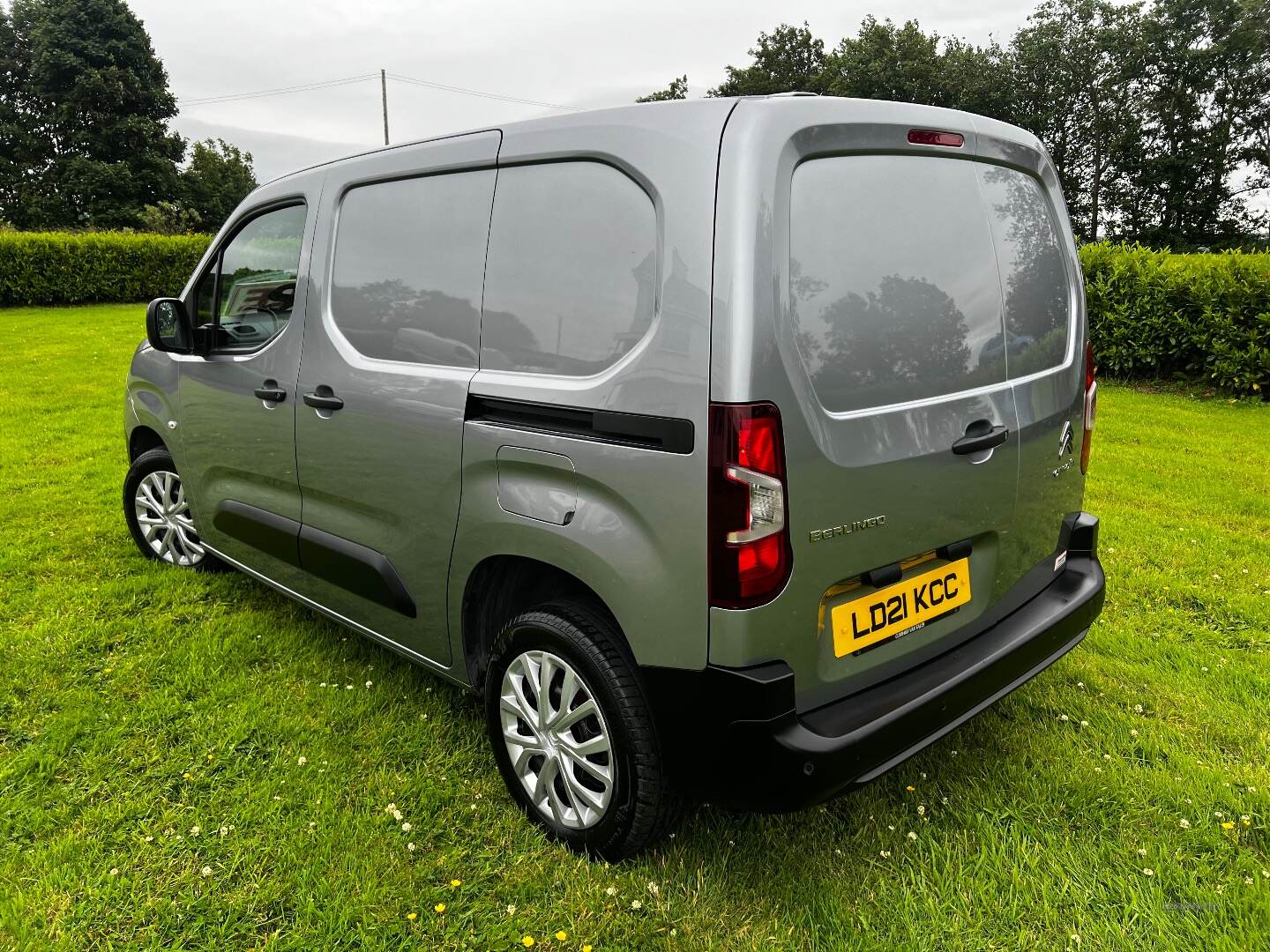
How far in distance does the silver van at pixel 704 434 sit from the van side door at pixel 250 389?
0.53ft

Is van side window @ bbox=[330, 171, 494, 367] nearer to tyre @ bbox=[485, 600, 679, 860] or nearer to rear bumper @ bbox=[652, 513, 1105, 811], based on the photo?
tyre @ bbox=[485, 600, 679, 860]

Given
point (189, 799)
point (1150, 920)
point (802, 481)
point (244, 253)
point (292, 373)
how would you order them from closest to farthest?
point (802, 481)
point (1150, 920)
point (189, 799)
point (292, 373)
point (244, 253)

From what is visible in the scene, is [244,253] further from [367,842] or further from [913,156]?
[913,156]

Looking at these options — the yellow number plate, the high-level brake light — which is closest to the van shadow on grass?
the yellow number plate

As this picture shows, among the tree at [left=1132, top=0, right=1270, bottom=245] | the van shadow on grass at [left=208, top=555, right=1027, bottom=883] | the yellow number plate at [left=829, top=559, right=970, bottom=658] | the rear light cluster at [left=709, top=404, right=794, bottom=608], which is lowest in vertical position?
the van shadow on grass at [left=208, top=555, right=1027, bottom=883]

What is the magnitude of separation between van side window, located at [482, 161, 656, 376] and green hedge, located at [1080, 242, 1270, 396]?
7.78m

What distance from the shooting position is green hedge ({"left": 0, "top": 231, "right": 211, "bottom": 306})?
16.9m

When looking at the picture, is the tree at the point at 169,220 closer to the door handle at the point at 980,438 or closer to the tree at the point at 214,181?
the tree at the point at 214,181

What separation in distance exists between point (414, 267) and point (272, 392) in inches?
34.4

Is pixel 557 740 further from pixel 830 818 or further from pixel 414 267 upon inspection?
pixel 414 267

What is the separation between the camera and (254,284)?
11.0ft

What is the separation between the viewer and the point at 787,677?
6.11 feet

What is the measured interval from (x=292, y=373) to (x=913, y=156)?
214 cm

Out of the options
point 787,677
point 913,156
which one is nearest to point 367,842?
point 787,677
